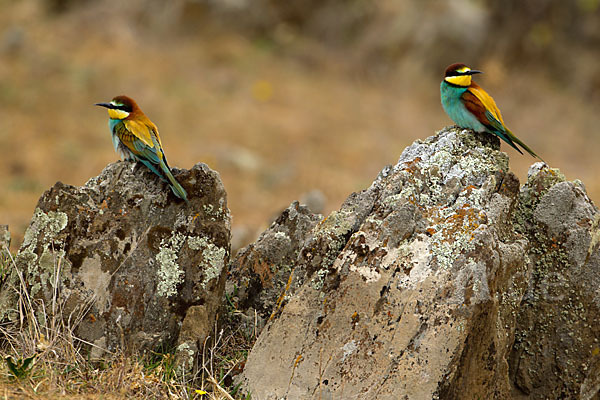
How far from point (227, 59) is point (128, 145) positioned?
17.0 metres

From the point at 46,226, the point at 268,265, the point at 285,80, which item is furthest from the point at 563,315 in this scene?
the point at 285,80

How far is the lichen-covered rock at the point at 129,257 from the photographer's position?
4.57 meters

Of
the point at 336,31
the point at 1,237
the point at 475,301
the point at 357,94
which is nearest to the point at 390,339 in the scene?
the point at 475,301

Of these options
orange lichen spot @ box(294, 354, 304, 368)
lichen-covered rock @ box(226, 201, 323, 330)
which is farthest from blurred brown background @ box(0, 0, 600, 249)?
orange lichen spot @ box(294, 354, 304, 368)

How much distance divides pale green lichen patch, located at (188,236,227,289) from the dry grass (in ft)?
1.45

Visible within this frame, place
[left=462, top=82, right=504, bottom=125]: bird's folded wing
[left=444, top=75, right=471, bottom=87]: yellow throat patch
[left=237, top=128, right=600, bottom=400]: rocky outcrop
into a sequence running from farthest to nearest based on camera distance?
[left=444, top=75, right=471, bottom=87]: yellow throat patch, [left=462, top=82, right=504, bottom=125]: bird's folded wing, [left=237, top=128, right=600, bottom=400]: rocky outcrop

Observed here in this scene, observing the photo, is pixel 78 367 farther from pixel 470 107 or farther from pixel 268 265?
pixel 470 107

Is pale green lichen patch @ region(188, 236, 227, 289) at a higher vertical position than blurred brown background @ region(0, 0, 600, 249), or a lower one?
lower

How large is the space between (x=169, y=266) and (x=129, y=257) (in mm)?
297

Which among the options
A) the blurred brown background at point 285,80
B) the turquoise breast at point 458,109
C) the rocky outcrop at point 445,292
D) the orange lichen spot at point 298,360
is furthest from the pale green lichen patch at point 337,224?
the blurred brown background at point 285,80

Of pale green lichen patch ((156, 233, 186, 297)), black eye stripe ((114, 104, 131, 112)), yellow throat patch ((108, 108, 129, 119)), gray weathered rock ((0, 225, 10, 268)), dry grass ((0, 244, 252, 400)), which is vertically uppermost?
black eye stripe ((114, 104, 131, 112))

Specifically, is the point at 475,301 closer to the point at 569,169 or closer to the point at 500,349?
the point at 500,349

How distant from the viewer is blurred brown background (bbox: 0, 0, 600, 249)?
669 inches

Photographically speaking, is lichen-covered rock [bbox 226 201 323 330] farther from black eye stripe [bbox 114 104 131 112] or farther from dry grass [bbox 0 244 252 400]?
black eye stripe [bbox 114 104 131 112]
